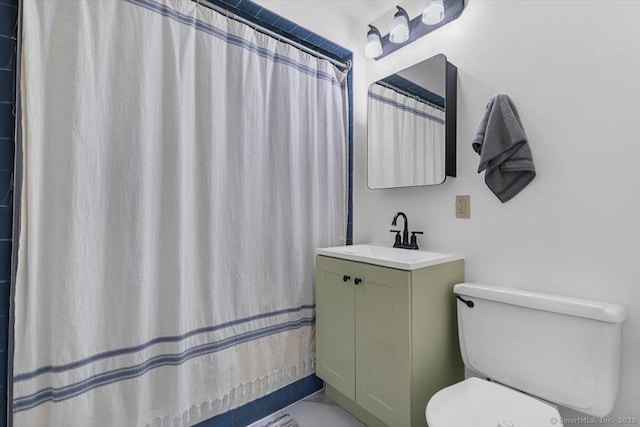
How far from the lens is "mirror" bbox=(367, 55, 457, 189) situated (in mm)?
1507

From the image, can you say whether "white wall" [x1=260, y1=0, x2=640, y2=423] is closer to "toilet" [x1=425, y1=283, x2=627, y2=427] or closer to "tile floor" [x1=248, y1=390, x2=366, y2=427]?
"toilet" [x1=425, y1=283, x2=627, y2=427]

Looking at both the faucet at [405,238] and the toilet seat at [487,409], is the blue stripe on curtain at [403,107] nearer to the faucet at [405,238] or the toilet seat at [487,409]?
the faucet at [405,238]

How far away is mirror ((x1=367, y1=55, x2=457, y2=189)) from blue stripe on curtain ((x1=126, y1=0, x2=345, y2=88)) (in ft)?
1.14

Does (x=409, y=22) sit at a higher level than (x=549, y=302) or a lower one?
higher

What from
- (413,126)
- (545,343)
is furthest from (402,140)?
(545,343)

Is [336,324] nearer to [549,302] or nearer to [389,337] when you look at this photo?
[389,337]

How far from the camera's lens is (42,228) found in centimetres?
99

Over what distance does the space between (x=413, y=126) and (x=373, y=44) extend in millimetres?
627

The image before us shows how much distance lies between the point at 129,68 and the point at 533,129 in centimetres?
168

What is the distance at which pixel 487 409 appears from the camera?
979 mm

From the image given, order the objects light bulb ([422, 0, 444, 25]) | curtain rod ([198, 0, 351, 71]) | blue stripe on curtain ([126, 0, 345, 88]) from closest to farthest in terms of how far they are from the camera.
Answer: blue stripe on curtain ([126, 0, 345, 88]) → curtain rod ([198, 0, 351, 71]) → light bulb ([422, 0, 444, 25])

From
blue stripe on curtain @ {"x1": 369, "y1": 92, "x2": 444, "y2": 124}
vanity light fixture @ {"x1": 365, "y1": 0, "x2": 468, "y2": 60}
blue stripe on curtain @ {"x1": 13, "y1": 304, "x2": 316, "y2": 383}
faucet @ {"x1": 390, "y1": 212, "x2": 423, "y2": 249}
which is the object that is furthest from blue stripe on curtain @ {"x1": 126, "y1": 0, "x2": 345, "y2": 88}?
blue stripe on curtain @ {"x1": 13, "y1": 304, "x2": 316, "y2": 383}

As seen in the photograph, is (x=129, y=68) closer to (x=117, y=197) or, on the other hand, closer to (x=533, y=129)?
(x=117, y=197)

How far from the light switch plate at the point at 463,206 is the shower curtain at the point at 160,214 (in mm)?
754
